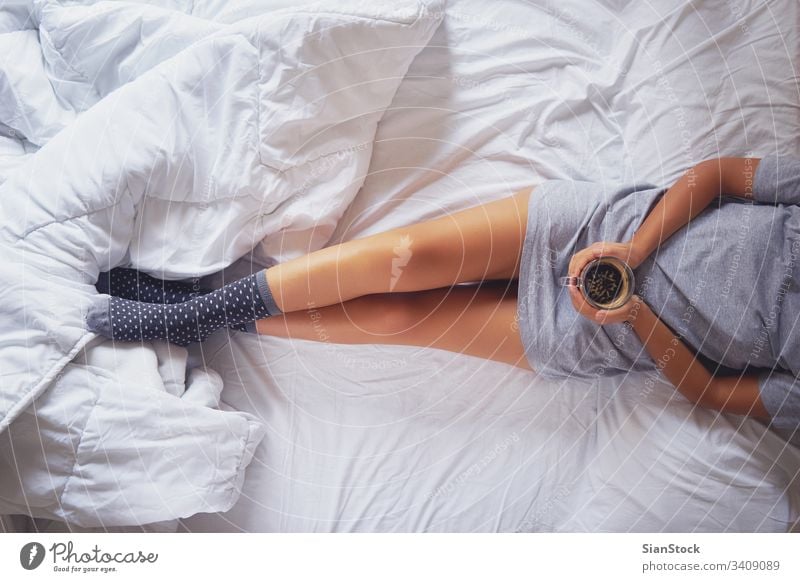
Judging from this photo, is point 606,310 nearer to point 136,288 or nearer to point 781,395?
point 781,395

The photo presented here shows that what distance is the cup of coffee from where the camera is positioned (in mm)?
533

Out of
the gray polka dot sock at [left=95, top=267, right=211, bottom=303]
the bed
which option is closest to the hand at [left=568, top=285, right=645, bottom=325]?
the bed

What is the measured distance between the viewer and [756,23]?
0.61m

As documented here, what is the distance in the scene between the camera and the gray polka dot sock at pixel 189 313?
0.57 m

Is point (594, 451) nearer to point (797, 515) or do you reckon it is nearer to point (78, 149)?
point (797, 515)

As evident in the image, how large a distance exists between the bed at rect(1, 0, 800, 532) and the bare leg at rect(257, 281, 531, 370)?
40 millimetres

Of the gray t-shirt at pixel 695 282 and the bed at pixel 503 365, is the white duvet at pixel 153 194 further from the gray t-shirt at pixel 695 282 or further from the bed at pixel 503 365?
the gray t-shirt at pixel 695 282

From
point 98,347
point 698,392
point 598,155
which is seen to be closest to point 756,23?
point 598,155

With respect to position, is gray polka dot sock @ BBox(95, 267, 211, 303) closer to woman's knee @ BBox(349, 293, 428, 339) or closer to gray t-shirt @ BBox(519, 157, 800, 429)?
woman's knee @ BBox(349, 293, 428, 339)

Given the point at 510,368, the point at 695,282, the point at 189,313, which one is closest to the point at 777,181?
the point at 695,282

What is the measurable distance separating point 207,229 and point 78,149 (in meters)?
0.14

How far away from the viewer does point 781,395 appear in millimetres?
539

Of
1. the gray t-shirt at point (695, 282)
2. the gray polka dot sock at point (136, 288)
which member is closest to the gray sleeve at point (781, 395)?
the gray t-shirt at point (695, 282)
